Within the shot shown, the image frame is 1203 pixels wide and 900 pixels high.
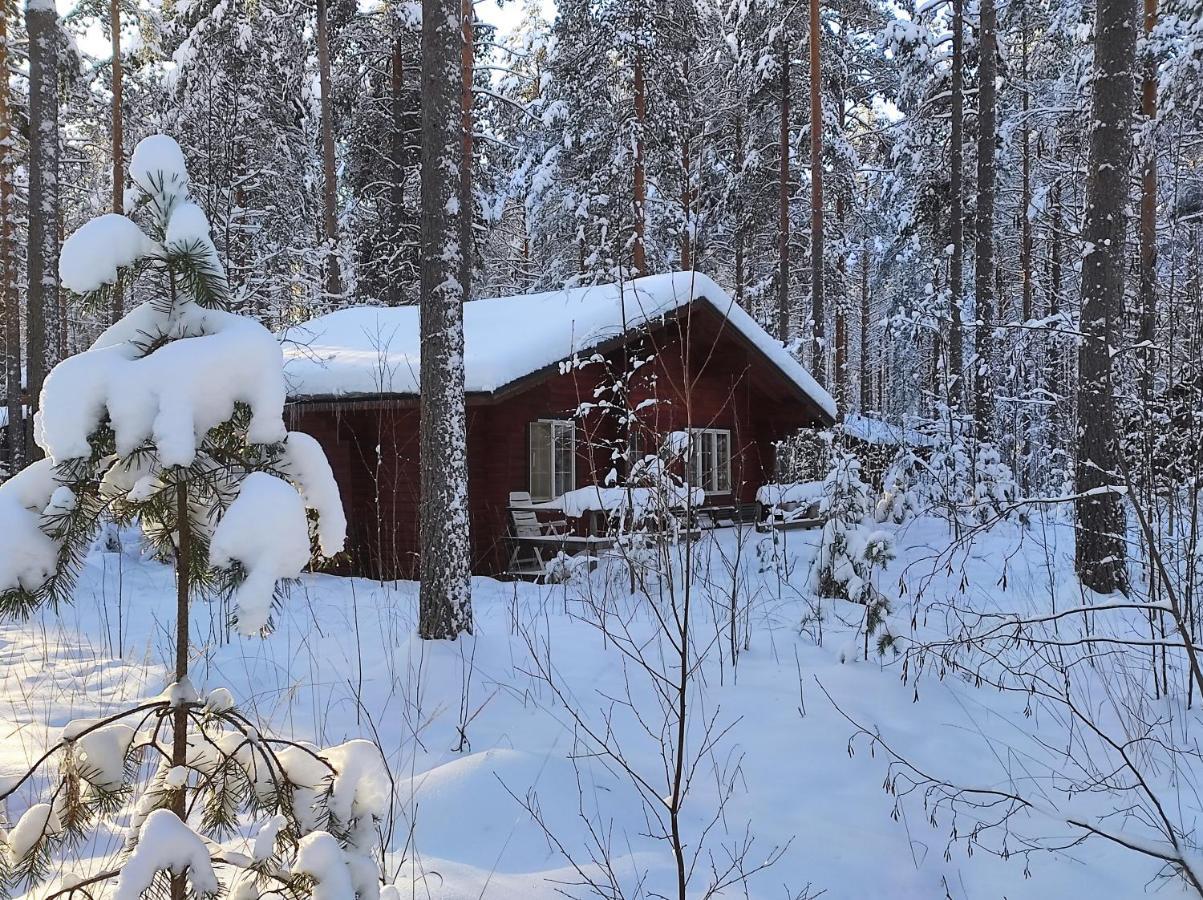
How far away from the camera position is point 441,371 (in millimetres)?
5668

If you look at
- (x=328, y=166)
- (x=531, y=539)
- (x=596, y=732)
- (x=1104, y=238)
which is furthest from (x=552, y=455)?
(x=328, y=166)

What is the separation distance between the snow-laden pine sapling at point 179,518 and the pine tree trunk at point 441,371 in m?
3.70

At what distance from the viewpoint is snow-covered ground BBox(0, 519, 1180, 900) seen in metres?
3.13

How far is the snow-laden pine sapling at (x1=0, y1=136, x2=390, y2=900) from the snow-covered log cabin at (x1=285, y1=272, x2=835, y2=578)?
7.19 meters

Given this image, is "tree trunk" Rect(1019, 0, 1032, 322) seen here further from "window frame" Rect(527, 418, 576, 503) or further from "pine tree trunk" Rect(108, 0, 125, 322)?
"pine tree trunk" Rect(108, 0, 125, 322)

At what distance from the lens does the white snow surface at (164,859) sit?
146cm

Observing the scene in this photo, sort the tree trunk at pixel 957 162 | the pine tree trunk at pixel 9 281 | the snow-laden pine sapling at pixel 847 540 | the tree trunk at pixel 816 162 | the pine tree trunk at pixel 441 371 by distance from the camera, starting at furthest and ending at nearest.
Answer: the tree trunk at pixel 816 162 → the tree trunk at pixel 957 162 → the pine tree trunk at pixel 9 281 → the snow-laden pine sapling at pixel 847 540 → the pine tree trunk at pixel 441 371

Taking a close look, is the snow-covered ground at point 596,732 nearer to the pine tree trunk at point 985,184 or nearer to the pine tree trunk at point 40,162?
the pine tree trunk at point 985,184

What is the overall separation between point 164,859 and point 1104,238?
858 cm

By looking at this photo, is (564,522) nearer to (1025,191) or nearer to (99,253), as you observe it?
(99,253)

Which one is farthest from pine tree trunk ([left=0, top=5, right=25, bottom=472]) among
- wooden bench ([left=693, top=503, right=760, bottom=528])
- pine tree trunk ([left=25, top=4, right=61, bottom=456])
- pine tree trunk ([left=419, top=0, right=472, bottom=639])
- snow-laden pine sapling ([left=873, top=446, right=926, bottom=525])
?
snow-laden pine sapling ([left=873, top=446, right=926, bottom=525])

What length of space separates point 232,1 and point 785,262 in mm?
13304

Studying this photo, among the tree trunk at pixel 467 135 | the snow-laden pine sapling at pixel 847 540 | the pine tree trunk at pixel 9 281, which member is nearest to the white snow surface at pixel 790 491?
the snow-laden pine sapling at pixel 847 540

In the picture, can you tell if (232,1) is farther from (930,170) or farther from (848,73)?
(930,170)
